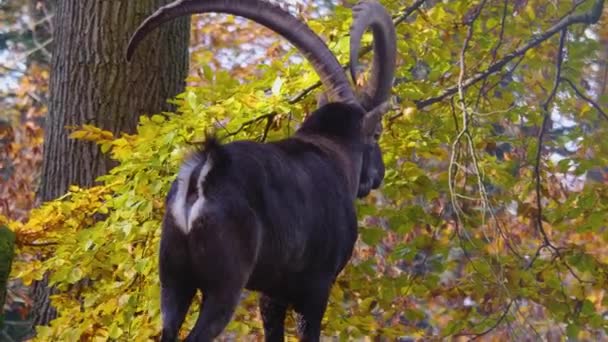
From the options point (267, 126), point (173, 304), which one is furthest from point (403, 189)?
point (173, 304)

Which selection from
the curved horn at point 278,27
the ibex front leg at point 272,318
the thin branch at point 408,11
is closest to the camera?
the curved horn at point 278,27

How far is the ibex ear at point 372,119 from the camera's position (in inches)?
228

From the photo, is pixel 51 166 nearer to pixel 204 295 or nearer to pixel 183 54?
pixel 183 54

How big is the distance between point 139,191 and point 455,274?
39.1ft

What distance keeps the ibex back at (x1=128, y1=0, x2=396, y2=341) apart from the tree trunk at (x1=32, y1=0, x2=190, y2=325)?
1539mm

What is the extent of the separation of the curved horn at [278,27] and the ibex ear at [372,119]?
0.11m

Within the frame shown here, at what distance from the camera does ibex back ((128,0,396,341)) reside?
4039 mm

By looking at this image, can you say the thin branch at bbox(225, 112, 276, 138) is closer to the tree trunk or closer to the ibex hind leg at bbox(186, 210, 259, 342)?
the tree trunk

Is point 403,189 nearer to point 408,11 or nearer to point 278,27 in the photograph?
point 408,11

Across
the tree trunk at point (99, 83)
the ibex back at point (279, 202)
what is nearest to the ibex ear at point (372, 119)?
the ibex back at point (279, 202)

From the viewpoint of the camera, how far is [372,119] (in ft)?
19.1

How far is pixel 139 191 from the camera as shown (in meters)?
5.43

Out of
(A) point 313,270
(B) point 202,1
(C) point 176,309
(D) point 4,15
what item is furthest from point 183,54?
(D) point 4,15

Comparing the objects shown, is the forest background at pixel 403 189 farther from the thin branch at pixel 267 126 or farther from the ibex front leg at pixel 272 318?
the ibex front leg at pixel 272 318
